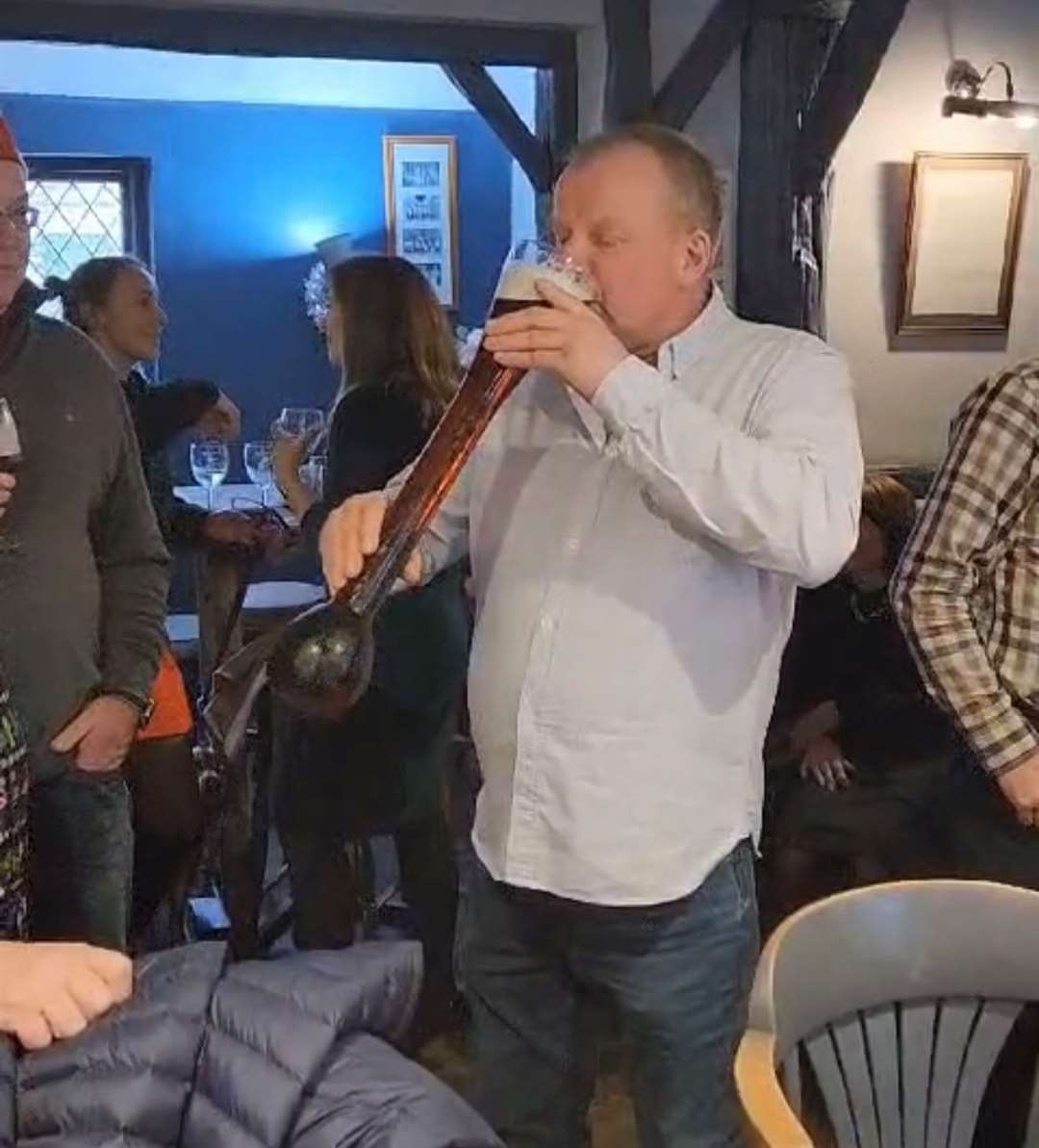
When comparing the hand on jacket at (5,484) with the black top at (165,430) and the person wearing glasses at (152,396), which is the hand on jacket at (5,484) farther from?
the black top at (165,430)

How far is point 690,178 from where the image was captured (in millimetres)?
1475

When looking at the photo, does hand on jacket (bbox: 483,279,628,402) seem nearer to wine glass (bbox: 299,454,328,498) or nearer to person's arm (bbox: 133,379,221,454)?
person's arm (bbox: 133,379,221,454)

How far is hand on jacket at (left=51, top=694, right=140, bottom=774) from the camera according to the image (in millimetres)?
1983

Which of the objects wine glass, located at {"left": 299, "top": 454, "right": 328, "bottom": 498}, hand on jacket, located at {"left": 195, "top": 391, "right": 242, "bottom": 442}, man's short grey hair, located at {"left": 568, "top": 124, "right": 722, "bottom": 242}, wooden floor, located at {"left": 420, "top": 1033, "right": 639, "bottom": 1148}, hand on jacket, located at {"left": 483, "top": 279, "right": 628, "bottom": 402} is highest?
man's short grey hair, located at {"left": 568, "top": 124, "right": 722, "bottom": 242}

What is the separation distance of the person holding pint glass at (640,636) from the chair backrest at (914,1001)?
9.2 inches

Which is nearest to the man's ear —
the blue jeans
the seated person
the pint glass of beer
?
the pint glass of beer

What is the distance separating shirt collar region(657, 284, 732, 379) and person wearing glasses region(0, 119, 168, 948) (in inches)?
32.5

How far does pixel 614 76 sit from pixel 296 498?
150 centimetres

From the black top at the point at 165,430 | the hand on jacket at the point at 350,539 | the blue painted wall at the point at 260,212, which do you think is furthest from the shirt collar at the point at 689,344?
the blue painted wall at the point at 260,212

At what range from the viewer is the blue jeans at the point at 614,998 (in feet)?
4.98

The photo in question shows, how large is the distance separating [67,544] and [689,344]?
852 mm

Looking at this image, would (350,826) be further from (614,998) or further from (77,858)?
(614,998)

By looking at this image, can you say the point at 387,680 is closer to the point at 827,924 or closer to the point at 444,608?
the point at 444,608

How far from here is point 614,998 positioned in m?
1.56
